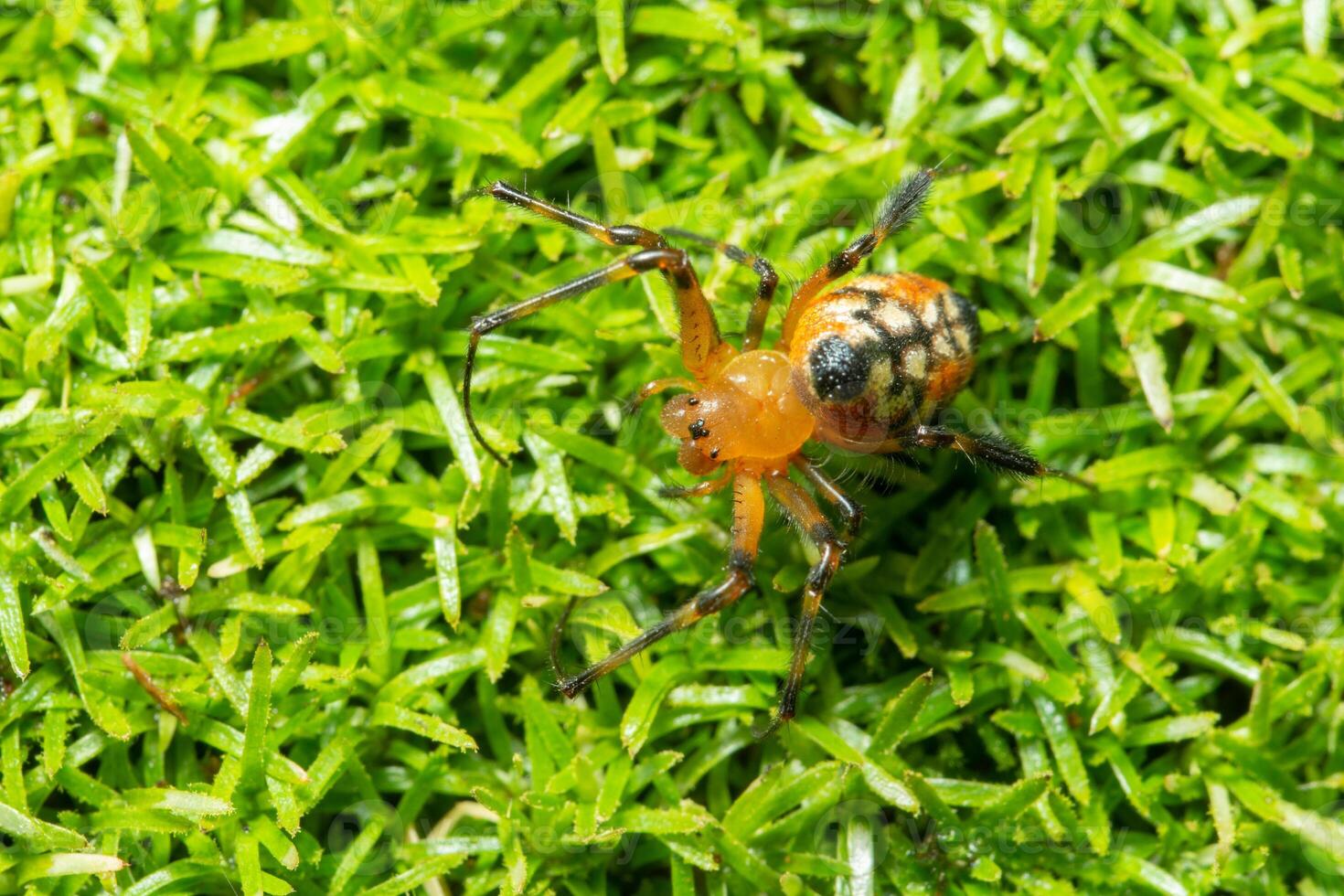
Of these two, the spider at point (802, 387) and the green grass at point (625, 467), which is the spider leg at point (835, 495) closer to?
the spider at point (802, 387)

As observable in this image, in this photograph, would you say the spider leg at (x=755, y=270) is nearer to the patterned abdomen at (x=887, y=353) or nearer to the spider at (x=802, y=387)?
the spider at (x=802, y=387)

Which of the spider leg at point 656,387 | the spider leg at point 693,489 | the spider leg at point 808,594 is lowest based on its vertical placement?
the spider leg at point 808,594

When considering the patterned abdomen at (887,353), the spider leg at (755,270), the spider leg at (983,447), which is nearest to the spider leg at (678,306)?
the spider leg at (755,270)

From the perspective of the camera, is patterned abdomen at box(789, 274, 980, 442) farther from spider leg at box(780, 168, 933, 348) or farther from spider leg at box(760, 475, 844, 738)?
spider leg at box(760, 475, 844, 738)

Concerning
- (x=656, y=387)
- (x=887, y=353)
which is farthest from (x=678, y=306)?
(x=887, y=353)

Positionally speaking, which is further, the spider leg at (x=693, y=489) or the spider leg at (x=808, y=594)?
the spider leg at (x=693, y=489)

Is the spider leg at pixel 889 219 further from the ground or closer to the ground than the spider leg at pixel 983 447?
further from the ground

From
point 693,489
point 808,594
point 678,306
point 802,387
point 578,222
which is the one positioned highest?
point 578,222

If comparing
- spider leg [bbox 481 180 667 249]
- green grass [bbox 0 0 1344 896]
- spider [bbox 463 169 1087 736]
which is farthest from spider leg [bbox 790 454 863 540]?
spider leg [bbox 481 180 667 249]

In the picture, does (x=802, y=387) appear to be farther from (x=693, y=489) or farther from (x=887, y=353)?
(x=693, y=489)
